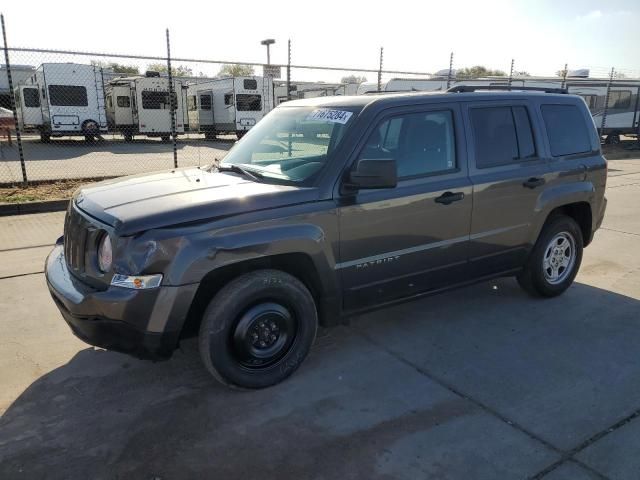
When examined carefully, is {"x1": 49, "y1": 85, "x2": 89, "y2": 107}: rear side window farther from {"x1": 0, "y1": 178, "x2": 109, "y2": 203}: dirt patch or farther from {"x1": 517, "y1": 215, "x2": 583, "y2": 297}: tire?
{"x1": 517, "y1": 215, "x2": 583, "y2": 297}: tire

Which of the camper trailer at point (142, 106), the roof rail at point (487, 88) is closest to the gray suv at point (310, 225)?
the roof rail at point (487, 88)

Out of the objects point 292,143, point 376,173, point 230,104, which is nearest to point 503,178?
point 376,173

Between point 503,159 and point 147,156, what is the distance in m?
17.2

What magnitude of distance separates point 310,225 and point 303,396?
3.69 feet

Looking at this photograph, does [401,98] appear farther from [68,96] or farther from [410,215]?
[68,96]

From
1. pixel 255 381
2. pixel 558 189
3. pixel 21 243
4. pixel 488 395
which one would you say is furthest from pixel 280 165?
pixel 21 243

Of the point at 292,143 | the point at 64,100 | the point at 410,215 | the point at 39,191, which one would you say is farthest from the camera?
the point at 64,100

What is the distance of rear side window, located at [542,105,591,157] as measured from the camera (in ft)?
15.6

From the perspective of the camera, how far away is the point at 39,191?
9.88 metres

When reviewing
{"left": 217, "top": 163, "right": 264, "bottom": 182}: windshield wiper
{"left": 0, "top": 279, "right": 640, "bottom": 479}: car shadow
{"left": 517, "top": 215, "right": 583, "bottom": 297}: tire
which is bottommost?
{"left": 0, "top": 279, "right": 640, "bottom": 479}: car shadow

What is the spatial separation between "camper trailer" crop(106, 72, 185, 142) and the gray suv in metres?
22.9

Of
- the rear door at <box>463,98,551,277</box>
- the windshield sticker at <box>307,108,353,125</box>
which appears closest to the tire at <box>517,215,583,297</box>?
the rear door at <box>463,98,551,277</box>

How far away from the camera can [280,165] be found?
384 centimetres

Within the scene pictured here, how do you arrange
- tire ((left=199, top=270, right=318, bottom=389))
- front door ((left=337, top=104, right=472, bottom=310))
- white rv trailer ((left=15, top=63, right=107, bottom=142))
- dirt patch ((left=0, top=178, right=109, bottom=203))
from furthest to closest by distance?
white rv trailer ((left=15, top=63, right=107, bottom=142)), dirt patch ((left=0, top=178, right=109, bottom=203)), front door ((left=337, top=104, right=472, bottom=310)), tire ((left=199, top=270, right=318, bottom=389))
